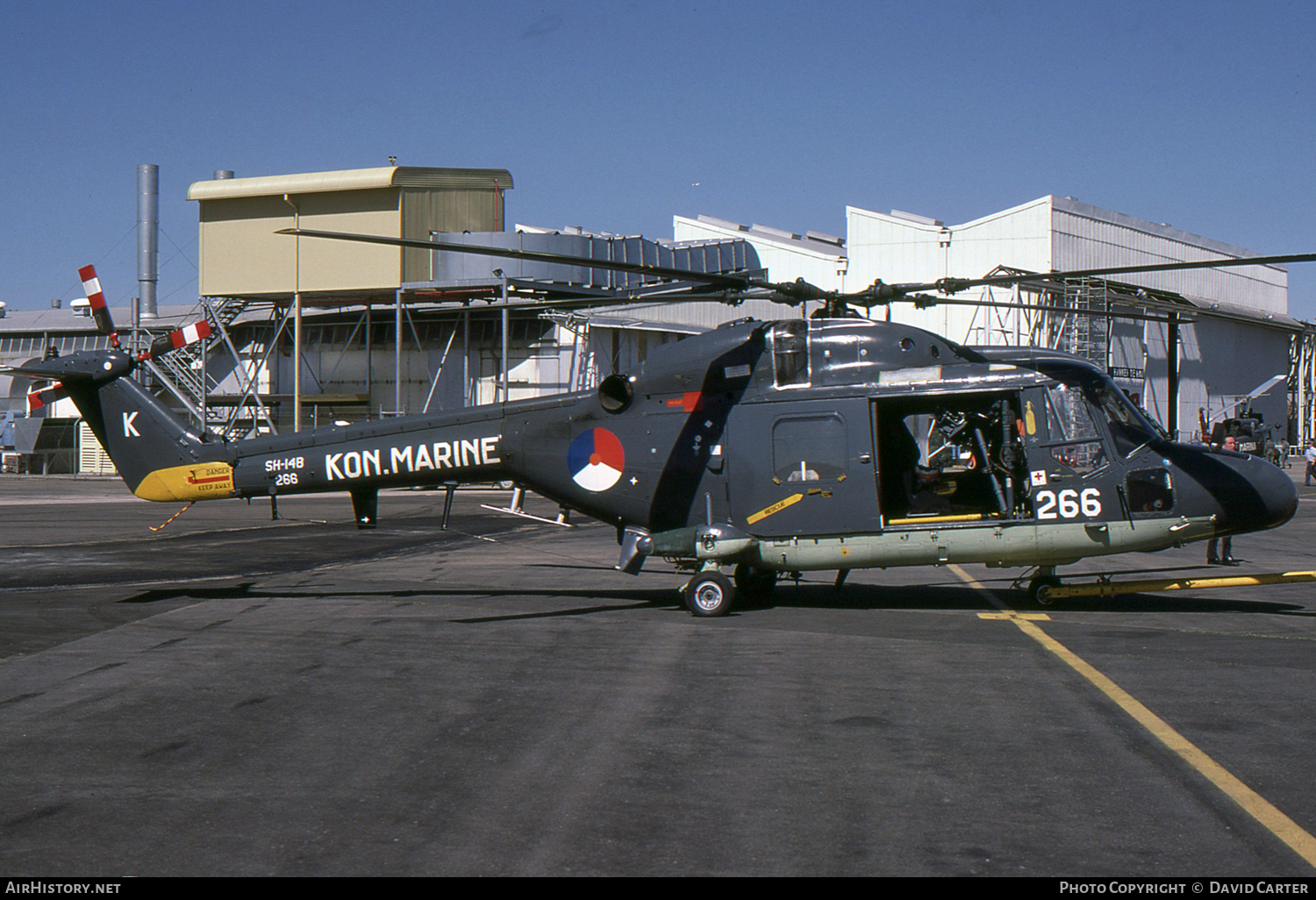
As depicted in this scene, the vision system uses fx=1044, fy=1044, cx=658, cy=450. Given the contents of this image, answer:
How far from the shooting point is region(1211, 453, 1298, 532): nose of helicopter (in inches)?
475

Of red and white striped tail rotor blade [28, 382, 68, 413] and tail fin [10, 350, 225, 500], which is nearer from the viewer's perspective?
red and white striped tail rotor blade [28, 382, 68, 413]

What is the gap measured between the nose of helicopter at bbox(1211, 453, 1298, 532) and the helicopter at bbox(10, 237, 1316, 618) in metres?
0.02

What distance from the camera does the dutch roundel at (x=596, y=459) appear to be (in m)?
13.7

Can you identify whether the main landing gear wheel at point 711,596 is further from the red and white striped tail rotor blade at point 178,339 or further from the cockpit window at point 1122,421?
the red and white striped tail rotor blade at point 178,339

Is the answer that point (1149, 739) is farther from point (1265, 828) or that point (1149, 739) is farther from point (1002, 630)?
point (1002, 630)

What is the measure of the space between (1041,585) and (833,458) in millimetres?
3158

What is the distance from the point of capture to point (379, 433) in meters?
14.7

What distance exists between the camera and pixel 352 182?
46.3 m

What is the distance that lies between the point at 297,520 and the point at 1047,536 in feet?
73.6

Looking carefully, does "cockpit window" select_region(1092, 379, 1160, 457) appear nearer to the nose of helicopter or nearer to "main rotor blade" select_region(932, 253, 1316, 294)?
the nose of helicopter

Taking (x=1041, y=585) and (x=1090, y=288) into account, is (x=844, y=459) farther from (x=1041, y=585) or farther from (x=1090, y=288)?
(x=1090, y=288)

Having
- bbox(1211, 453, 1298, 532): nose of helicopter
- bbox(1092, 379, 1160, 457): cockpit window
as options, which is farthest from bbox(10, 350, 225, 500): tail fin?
bbox(1211, 453, 1298, 532): nose of helicopter

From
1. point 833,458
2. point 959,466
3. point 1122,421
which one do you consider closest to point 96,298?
point 833,458

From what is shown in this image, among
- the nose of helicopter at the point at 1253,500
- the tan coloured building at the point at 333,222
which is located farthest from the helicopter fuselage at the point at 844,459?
the tan coloured building at the point at 333,222
